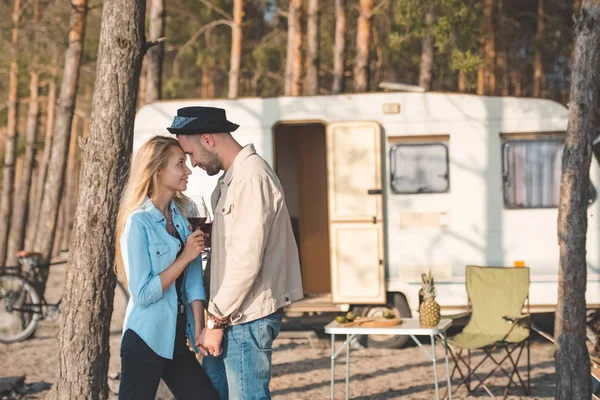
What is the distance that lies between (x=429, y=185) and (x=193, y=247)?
5830mm

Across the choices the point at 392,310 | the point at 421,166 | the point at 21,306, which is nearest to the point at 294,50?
the point at 421,166

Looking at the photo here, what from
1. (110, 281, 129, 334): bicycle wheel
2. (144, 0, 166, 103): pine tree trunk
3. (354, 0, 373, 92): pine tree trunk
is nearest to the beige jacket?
(110, 281, 129, 334): bicycle wheel

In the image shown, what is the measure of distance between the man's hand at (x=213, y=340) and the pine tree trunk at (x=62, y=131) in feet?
27.1

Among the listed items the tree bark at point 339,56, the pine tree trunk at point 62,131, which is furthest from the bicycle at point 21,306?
the tree bark at point 339,56

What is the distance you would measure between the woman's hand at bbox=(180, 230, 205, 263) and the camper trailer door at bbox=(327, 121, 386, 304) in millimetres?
5571

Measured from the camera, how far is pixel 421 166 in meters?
9.12

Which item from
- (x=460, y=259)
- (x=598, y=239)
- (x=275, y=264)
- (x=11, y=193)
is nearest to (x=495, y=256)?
(x=460, y=259)

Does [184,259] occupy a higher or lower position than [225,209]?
lower

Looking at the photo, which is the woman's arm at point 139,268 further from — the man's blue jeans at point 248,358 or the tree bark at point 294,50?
the tree bark at point 294,50

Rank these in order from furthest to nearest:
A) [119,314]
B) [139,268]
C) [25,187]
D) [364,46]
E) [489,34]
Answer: [489,34], [25,187], [364,46], [119,314], [139,268]

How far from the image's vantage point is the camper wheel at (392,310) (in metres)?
9.06

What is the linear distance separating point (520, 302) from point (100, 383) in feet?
11.5

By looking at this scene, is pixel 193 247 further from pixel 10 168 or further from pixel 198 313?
pixel 10 168

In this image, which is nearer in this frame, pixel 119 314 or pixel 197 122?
pixel 197 122
